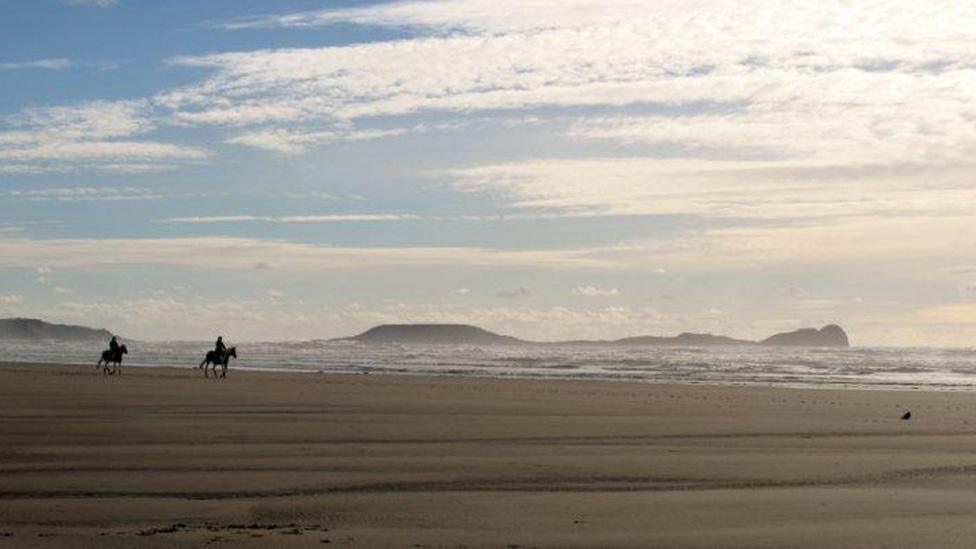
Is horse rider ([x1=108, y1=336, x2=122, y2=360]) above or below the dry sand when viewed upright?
above

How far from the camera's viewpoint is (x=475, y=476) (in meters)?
11.6

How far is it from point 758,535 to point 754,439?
26.6 ft

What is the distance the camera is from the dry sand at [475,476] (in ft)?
27.7

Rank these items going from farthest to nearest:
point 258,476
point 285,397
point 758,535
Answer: point 285,397
point 258,476
point 758,535

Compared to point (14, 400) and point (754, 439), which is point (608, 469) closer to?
point (754, 439)

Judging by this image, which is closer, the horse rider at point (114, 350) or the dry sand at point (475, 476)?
the dry sand at point (475, 476)

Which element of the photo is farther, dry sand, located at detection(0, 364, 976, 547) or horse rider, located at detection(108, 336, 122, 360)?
horse rider, located at detection(108, 336, 122, 360)

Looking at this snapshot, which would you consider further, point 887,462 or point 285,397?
point 285,397

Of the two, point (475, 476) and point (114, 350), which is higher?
point (114, 350)

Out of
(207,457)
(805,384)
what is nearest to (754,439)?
(207,457)

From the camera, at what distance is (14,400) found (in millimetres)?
22547

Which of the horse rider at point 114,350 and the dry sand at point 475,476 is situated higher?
the horse rider at point 114,350

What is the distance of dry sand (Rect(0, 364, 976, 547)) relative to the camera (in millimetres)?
8445

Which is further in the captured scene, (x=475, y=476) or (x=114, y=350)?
(x=114, y=350)
